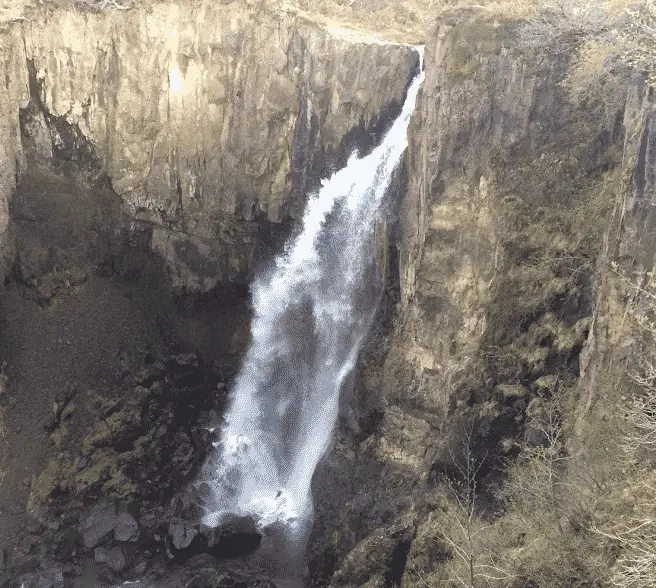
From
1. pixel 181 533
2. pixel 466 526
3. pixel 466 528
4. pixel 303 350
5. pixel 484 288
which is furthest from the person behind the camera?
pixel 303 350

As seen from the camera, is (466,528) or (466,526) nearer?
(466,528)

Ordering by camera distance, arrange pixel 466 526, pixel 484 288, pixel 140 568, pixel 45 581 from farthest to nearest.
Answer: pixel 140 568 < pixel 45 581 < pixel 484 288 < pixel 466 526

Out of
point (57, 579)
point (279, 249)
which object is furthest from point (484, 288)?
point (57, 579)

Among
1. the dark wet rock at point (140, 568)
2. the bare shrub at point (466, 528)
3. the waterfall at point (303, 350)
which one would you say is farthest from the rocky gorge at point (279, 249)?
the waterfall at point (303, 350)

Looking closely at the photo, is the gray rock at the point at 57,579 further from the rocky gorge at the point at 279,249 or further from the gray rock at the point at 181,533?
the gray rock at the point at 181,533

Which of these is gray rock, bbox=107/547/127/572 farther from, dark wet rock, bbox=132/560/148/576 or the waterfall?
the waterfall

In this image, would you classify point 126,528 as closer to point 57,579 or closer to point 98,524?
point 98,524

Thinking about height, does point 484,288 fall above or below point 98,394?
above

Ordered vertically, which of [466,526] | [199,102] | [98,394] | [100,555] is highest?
[199,102]
